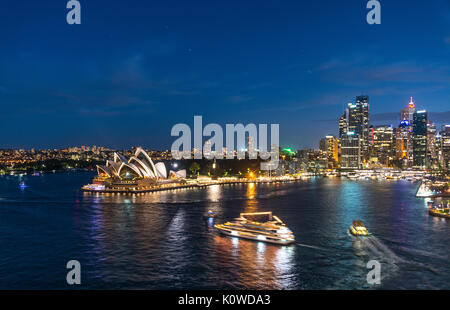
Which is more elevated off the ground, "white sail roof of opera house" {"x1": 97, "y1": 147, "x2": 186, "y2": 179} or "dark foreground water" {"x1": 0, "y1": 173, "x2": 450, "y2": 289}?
"white sail roof of opera house" {"x1": 97, "y1": 147, "x2": 186, "y2": 179}

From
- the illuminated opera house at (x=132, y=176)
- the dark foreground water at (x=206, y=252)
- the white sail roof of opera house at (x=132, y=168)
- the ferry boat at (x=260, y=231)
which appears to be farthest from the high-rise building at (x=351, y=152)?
the ferry boat at (x=260, y=231)

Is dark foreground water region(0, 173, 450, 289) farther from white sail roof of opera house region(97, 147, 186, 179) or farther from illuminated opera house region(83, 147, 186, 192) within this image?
white sail roof of opera house region(97, 147, 186, 179)

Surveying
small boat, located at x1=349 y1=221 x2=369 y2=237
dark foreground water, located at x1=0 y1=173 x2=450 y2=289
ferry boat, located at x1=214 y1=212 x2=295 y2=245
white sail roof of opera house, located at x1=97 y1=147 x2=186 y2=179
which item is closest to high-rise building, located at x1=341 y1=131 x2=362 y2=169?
white sail roof of opera house, located at x1=97 y1=147 x2=186 y2=179

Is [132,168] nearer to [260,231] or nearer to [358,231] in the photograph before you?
[260,231]

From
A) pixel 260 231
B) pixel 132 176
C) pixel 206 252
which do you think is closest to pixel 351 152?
pixel 132 176

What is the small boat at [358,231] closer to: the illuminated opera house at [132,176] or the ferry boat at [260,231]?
the ferry boat at [260,231]

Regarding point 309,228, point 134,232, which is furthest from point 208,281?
point 309,228
